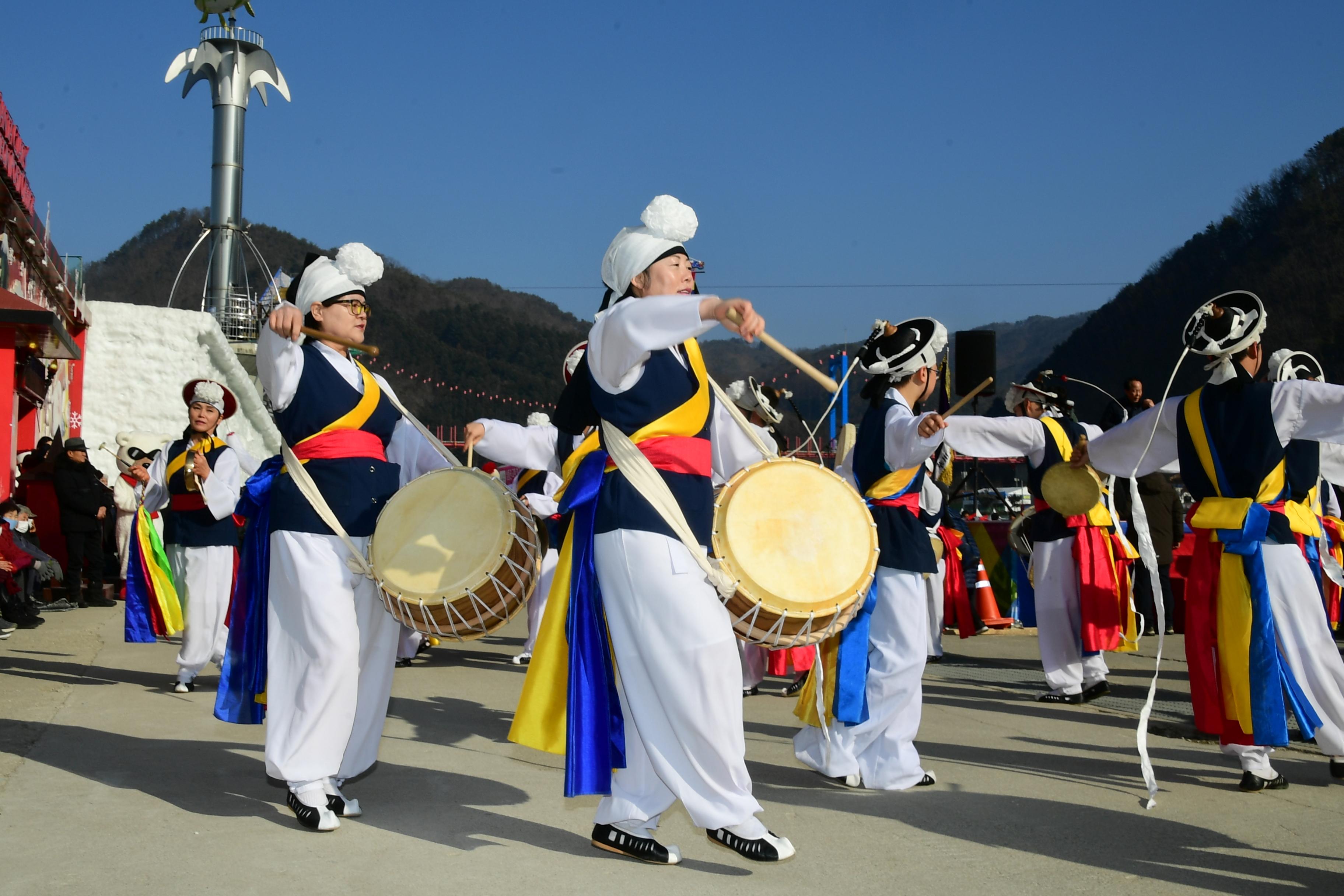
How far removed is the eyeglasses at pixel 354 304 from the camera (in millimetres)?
4082

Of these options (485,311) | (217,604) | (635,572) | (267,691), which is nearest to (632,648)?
(635,572)

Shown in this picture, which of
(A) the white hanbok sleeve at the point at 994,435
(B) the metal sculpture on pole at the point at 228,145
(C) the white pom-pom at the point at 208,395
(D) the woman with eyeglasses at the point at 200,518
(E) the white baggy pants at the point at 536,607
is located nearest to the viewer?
(A) the white hanbok sleeve at the point at 994,435

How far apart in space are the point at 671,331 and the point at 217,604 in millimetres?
Result: 4734

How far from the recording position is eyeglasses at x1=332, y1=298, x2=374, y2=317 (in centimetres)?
408

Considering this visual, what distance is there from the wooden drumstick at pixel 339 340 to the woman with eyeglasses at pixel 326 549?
45mm

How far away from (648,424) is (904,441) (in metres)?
1.42

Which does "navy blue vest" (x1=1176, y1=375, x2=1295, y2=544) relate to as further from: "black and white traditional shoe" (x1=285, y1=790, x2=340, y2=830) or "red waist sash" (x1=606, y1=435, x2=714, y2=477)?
"black and white traditional shoe" (x1=285, y1=790, x2=340, y2=830)

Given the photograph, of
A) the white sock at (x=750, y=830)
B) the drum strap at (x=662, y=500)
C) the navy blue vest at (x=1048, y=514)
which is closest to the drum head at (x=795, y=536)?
the drum strap at (x=662, y=500)

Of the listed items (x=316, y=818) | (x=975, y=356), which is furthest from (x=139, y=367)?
(x=316, y=818)

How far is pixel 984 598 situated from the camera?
34.0ft

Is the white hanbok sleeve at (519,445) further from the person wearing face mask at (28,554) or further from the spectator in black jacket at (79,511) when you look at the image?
the spectator in black jacket at (79,511)

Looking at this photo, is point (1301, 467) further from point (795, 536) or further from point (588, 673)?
point (588, 673)

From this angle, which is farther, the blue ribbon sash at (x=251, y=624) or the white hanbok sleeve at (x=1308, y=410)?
the white hanbok sleeve at (x=1308, y=410)

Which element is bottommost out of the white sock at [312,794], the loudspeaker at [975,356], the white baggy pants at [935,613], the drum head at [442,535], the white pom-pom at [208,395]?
the white sock at [312,794]
